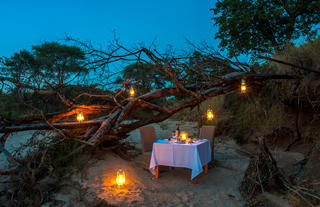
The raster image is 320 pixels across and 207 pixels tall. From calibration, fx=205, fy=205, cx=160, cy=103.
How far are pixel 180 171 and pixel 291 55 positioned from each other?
417 cm

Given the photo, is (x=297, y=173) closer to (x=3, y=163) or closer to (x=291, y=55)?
(x=291, y=55)

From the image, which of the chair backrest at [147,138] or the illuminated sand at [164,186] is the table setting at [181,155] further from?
the chair backrest at [147,138]

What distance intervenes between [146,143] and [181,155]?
114 cm

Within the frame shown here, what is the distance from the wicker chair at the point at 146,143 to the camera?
4.82 metres

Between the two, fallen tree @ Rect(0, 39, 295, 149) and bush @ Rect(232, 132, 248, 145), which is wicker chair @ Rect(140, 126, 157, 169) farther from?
bush @ Rect(232, 132, 248, 145)

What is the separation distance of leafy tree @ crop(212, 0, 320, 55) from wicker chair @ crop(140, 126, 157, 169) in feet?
25.4

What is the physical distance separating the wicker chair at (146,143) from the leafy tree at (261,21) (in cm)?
776

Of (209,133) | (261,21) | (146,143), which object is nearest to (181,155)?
(146,143)

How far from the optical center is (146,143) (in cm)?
503

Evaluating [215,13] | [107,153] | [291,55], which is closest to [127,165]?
[107,153]

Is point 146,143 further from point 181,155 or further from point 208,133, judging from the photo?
point 208,133

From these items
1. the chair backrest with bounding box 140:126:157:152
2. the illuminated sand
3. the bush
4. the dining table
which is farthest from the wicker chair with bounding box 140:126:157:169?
the bush

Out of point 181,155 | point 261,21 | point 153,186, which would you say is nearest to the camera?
point 153,186

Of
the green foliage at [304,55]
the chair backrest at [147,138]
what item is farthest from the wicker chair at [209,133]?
the green foliage at [304,55]
